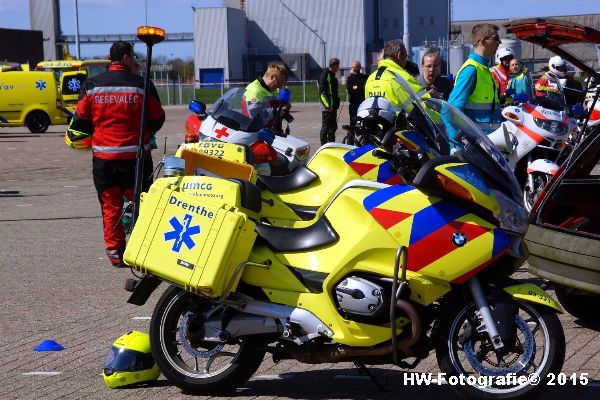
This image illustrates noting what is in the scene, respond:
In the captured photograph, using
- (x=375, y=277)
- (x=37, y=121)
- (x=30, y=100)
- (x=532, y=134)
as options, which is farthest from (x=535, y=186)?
(x=37, y=121)

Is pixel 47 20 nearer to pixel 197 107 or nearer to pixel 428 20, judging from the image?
pixel 428 20

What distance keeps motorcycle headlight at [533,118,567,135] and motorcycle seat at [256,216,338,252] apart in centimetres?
599

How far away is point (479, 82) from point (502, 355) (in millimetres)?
5132

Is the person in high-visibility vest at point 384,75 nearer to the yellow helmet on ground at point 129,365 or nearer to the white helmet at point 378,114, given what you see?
the white helmet at point 378,114

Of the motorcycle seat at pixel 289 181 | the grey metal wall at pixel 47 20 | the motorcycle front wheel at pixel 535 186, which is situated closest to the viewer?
the motorcycle seat at pixel 289 181

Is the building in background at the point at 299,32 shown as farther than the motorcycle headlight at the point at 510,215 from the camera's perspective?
Yes

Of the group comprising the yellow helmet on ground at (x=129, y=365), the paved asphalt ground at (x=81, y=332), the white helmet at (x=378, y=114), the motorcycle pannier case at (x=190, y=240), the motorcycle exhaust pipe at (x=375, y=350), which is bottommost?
the paved asphalt ground at (x=81, y=332)

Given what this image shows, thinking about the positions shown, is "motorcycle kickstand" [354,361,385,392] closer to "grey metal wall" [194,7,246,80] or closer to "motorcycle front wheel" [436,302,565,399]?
"motorcycle front wheel" [436,302,565,399]

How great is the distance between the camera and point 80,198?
15641 millimetres

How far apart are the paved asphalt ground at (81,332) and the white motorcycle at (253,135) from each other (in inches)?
53.2

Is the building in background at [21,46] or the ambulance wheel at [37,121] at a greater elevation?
the building in background at [21,46]

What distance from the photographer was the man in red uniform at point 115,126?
30.9 feet

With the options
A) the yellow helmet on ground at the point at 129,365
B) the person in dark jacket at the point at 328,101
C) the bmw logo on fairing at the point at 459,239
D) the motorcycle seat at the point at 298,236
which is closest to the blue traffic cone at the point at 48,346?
the yellow helmet on ground at the point at 129,365

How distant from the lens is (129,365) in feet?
19.3
